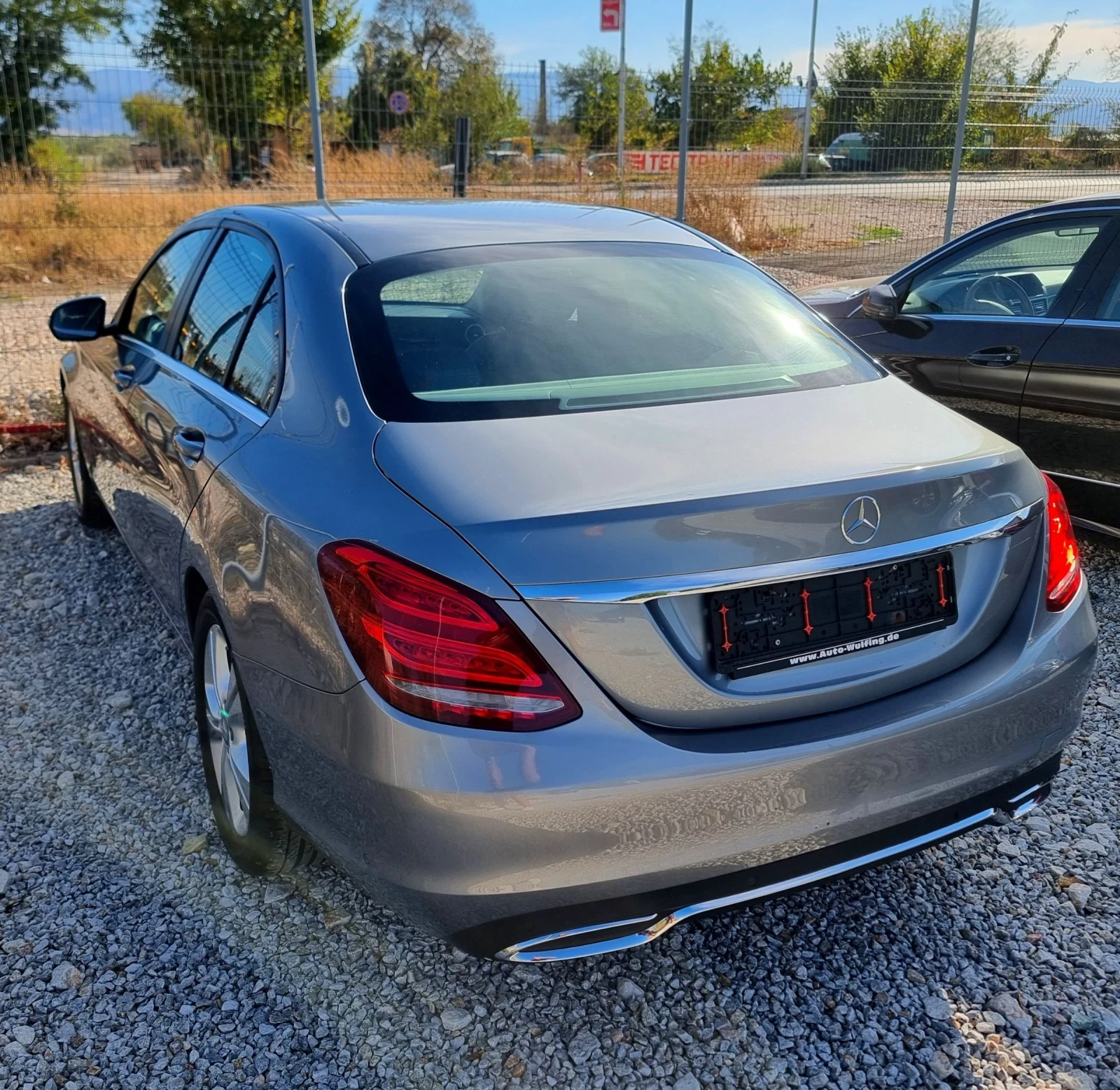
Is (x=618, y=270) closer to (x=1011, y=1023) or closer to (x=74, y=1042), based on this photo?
(x=1011, y=1023)

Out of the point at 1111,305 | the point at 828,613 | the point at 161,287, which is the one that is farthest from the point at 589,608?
the point at 1111,305

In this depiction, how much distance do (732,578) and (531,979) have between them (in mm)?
1120

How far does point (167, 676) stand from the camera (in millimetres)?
3844

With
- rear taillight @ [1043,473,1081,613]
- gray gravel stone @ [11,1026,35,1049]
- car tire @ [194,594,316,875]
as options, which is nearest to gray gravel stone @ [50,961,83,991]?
gray gravel stone @ [11,1026,35,1049]

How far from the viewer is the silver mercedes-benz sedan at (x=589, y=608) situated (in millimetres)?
1827

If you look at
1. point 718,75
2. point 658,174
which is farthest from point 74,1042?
point 718,75

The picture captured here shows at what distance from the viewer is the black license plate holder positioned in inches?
75.4

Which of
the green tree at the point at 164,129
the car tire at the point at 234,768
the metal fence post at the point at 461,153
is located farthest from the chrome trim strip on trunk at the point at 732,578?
the green tree at the point at 164,129

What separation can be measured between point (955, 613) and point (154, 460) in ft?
7.50

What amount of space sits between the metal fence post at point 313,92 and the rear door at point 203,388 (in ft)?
19.6

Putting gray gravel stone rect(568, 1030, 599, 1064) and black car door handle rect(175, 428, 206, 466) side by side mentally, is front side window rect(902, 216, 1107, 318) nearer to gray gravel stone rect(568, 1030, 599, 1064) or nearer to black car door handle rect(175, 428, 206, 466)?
black car door handle rect(175, 428, 206, 466)

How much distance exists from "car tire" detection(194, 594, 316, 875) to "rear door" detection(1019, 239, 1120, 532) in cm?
338

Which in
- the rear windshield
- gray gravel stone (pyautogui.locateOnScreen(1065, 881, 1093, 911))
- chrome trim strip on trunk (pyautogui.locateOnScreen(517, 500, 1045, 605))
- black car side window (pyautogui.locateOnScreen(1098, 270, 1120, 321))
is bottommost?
gray gravel stone (pyautogui.locateOnScreen(1065, 881, 1093, 911))

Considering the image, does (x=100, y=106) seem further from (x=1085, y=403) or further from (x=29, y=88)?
(x=1085, y=403)
